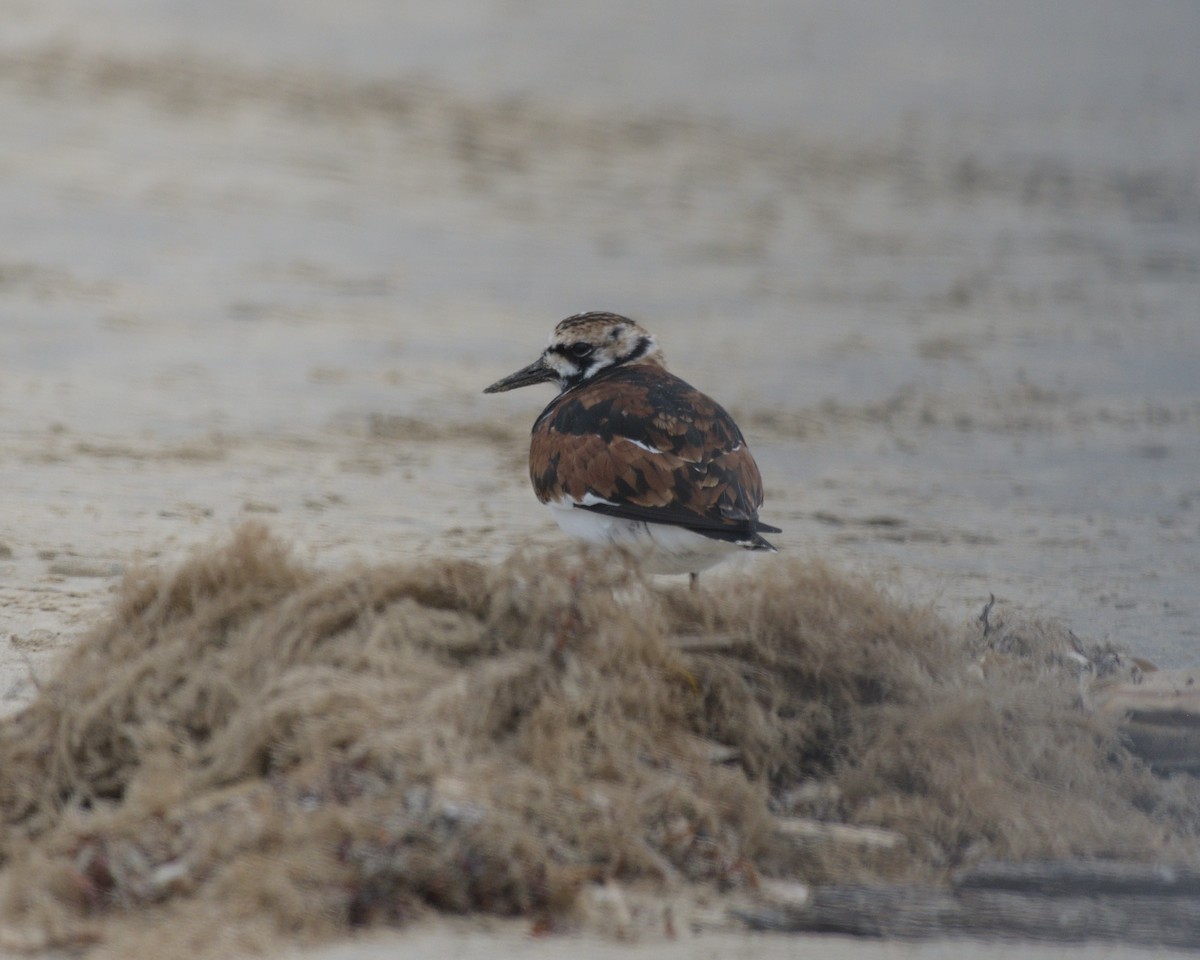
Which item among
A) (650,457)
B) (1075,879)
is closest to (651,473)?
(650,457)

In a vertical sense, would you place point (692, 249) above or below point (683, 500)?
above

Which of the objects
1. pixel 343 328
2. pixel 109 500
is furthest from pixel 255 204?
pixel 109 500

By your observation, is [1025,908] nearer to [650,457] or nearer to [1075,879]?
[1075,879]

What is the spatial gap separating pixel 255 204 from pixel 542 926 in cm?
995

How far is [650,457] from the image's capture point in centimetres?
492

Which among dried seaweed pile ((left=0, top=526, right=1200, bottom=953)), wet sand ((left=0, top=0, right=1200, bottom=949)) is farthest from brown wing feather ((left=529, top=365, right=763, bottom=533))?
wet sand ((left=0, top=0, right=1200, bottom=949))

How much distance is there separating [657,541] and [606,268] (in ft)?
23.5

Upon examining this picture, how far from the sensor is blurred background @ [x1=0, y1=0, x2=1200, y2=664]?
7.25 m

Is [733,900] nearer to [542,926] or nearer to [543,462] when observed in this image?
[542,926]

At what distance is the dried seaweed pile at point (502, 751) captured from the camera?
3.37m

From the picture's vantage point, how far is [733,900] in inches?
140

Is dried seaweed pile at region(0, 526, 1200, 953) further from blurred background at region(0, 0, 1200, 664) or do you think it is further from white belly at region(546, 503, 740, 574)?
blurred background at region(0, 0, 1200, 664)

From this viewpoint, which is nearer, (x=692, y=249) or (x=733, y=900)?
(x=733, y=900)

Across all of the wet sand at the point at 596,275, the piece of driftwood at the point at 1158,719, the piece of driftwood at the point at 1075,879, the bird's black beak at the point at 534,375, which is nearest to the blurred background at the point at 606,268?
the wet sand at the point at 596,275
